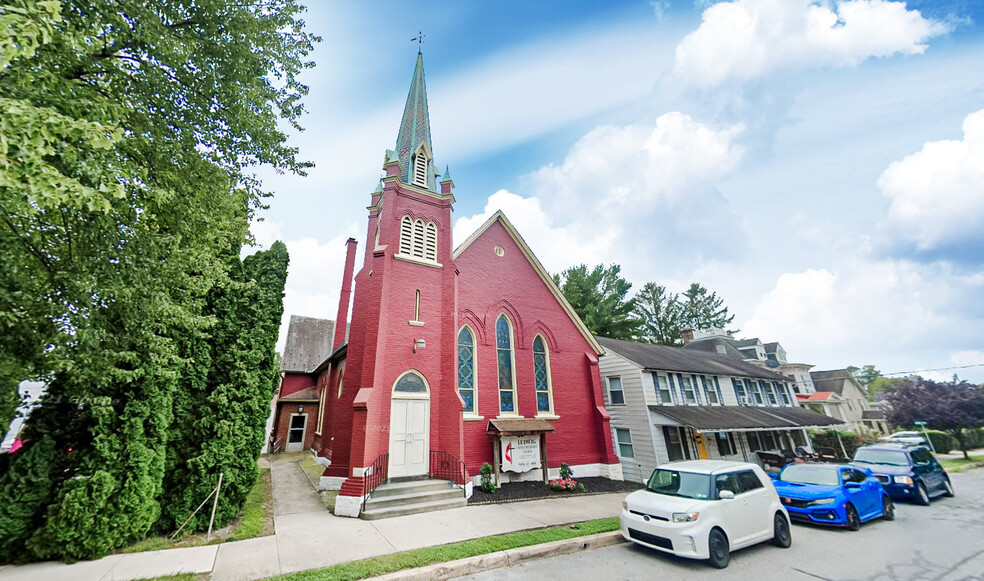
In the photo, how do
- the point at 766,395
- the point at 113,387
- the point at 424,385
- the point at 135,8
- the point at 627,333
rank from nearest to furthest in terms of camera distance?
the point at 135,8 < the point at 113,387 < the point at 424,385 < the point at 766,395 < the point at 627,333

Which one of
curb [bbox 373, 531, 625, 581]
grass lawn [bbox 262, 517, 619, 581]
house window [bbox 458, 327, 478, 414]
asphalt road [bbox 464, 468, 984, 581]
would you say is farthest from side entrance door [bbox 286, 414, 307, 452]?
asphalt road [bbox 464, 468, 984, 581]

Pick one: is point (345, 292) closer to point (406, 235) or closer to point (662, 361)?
point (406, 235)

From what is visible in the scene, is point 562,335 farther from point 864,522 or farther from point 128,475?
point 128,475

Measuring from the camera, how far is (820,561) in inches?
262

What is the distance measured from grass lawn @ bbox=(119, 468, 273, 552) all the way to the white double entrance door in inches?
123

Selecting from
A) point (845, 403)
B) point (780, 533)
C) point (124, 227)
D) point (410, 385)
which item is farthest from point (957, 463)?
point (124, 227)

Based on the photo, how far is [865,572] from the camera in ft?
20.3

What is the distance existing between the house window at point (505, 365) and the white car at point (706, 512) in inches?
267

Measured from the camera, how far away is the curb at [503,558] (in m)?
5.55

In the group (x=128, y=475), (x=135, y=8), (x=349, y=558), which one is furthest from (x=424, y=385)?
(x=135, y=8)

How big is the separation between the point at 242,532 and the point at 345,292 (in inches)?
556

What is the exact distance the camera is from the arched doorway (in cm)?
1060

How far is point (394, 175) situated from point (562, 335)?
31.3 ft

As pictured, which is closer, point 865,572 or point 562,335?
point 865,572
